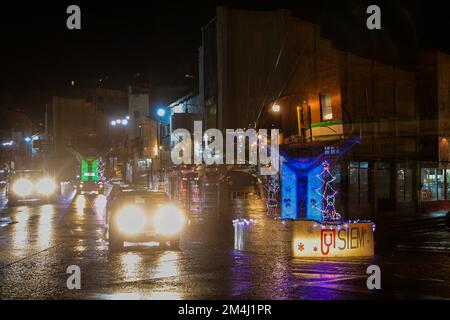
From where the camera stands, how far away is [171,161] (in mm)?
44750

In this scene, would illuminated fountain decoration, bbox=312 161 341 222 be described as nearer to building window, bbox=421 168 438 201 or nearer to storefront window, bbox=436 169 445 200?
building window, bbox=421 168 438 201

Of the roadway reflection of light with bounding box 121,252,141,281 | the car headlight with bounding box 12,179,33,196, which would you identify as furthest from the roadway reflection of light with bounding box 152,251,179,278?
the car headlight with bounding box 12,179,33,196

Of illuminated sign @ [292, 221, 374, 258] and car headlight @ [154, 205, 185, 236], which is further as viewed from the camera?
car headlight @ [154, 205, 185, 236]

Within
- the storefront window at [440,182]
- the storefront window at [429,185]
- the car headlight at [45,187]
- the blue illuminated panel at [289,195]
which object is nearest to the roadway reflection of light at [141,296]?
the blue illuminated panel at [289,195]

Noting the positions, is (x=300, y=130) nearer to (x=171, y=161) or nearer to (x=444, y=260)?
(x=444, y=260)

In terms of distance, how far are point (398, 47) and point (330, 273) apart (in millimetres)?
22947

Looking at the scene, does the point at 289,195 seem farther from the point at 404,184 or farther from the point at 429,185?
the point at 429,185

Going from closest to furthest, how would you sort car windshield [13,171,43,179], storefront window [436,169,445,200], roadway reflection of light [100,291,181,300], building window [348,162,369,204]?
roadway reflection of light [100,291,181,300] < building window [348,162,369,204] < storefront window [436,169,445,200] < car windshield [13,171,43,179]

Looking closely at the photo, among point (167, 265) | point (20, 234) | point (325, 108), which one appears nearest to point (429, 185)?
point (325, 108)

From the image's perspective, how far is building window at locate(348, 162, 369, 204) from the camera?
26.7 m

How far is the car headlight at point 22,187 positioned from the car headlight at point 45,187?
0.60 m

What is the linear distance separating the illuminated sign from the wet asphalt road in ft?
1.35

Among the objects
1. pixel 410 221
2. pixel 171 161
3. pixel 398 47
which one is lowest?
pixel 410 221
